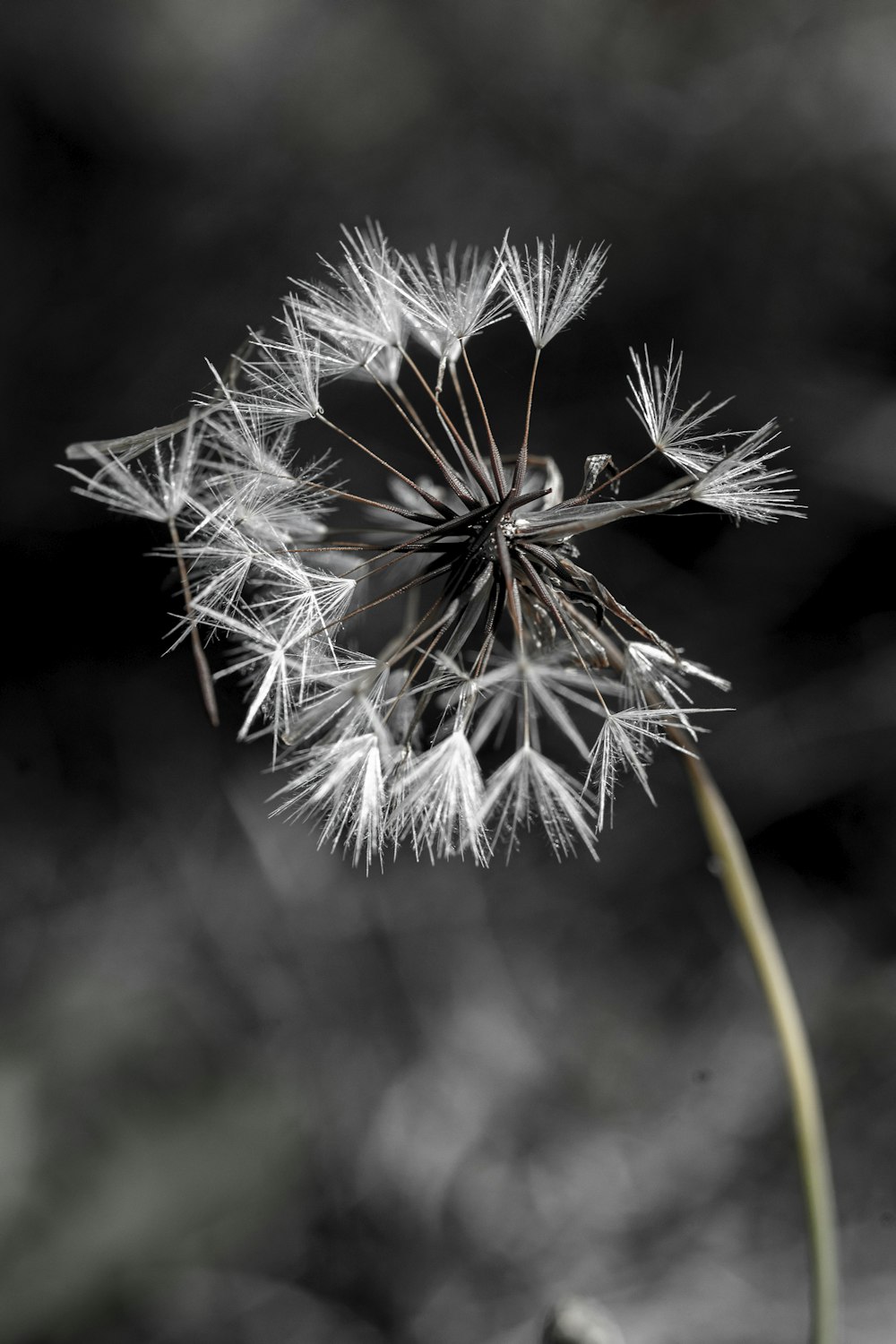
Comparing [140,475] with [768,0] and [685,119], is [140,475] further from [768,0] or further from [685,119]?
[768,0]

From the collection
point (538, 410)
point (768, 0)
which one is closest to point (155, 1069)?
point (538, 410)

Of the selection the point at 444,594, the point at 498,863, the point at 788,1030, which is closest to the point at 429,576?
the point at 444,594

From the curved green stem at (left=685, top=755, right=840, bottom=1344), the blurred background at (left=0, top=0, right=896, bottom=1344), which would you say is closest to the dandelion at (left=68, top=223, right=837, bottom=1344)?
the curved green stem at (left=685, top=755, right=840, bottom=1344)

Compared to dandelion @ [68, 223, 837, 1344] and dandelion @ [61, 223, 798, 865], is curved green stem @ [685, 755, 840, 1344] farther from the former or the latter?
dandelion @ [61, 223, 798, 865]

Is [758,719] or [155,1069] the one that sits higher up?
[758,719]

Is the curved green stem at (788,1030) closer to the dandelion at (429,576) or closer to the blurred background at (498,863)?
the dandelion at (429,576)

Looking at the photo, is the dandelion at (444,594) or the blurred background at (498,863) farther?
the blurred background at (498,863)

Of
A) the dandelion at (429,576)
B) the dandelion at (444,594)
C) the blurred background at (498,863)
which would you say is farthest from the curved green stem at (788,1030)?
the blurred background at (498,863)
